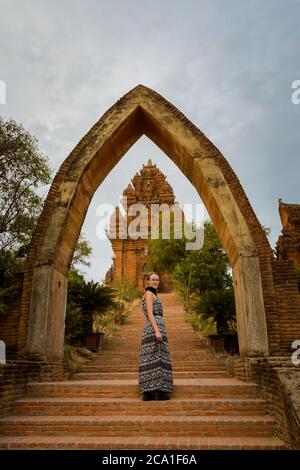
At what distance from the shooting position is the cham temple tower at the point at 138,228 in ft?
95.8

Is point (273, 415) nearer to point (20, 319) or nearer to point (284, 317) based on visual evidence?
point (284, 317)

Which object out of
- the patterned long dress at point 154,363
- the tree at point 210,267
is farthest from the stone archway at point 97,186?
the tree at point 210,267

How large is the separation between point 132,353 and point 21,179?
5937mm

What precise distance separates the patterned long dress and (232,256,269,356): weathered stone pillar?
194 centimetres

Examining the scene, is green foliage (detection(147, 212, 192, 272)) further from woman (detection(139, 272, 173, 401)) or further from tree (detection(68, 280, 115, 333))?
woman (detection(139, 272, 173, 401))

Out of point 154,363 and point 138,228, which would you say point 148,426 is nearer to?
point 154,363

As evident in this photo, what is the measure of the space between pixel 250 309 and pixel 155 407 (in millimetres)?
2617

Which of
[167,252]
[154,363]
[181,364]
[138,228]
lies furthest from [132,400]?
[138,228]

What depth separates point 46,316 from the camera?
6.32m

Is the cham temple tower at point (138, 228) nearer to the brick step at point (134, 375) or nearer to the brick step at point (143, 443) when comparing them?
the brick step at point (134, 375)

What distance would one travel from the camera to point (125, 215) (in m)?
32.0

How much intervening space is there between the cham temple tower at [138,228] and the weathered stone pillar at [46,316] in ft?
69.4

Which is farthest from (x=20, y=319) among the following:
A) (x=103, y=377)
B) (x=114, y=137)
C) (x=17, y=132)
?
(x=17, y=132)

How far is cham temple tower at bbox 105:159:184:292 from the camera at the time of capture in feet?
95.8
